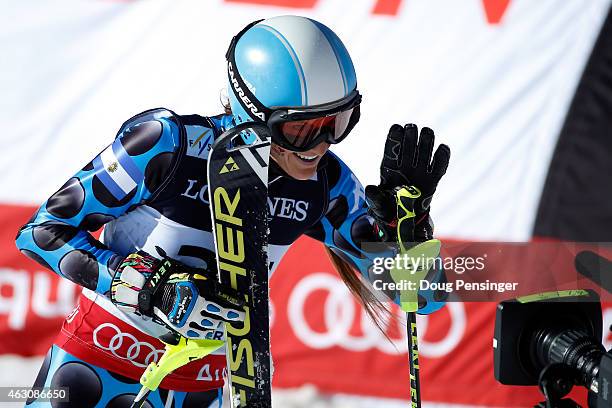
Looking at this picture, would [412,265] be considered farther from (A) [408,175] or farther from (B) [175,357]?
(B) [175,357]

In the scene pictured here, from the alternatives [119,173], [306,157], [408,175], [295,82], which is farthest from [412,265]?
[119,173]

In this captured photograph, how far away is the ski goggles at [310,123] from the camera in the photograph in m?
2.34

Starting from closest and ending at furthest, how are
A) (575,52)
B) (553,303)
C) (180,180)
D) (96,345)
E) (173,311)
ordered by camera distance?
(553,303)
(173,311)
(180,180)
(96,345)
(575,52)

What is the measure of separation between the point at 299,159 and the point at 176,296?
1.62 feet

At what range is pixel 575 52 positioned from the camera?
442 centimetres

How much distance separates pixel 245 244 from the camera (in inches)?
92.0

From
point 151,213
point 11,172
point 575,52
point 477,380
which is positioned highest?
point 575,52

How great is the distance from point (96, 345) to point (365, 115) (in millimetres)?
2246

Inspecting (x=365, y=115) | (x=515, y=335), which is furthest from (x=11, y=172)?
(x=515, y=335)

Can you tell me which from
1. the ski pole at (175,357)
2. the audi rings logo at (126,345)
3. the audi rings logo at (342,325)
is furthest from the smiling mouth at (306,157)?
the audi rings logo at (342,325)

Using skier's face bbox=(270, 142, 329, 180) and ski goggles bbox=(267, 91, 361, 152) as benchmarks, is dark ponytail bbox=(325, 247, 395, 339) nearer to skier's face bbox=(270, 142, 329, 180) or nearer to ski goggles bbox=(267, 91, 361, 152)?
skier's face bbox=(270, 142, 329, 180)

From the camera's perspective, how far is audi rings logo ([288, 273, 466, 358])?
14.8 feet

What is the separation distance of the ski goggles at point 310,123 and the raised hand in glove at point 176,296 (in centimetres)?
40

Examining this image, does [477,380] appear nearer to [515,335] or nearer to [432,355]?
[432,355]
